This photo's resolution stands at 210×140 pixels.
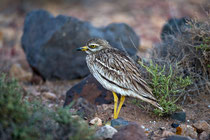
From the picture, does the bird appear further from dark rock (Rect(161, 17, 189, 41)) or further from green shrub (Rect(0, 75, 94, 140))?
dark rock (Rect(161, 17, 189, 41))

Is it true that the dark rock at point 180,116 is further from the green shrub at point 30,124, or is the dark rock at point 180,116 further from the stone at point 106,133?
the green shrub at point 30,124

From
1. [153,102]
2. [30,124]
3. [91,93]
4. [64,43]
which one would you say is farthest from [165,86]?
[64,43]

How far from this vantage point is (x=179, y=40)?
560cm

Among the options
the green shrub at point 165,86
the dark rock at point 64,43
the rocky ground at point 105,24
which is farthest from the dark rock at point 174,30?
the green shrub at point 165,86

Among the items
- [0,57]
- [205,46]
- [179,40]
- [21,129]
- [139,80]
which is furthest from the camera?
[0,57]

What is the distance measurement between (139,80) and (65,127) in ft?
5.47

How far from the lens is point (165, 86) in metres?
4.67

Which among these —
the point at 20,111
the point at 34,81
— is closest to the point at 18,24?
the point at 34,81

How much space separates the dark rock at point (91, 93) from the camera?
5.52m

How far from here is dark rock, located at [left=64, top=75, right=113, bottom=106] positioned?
18.1 ft

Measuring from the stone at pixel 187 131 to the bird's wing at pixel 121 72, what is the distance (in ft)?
1.96

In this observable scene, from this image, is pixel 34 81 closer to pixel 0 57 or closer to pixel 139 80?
pixel 0 57

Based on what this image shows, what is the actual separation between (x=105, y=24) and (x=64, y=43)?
539cm

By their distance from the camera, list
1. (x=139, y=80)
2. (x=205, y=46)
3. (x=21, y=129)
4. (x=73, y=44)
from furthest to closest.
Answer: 1. (x=73, y=44)
2. (x=205, y=46)
3. (x=139, y=80)
4. (x=21, y=129)
